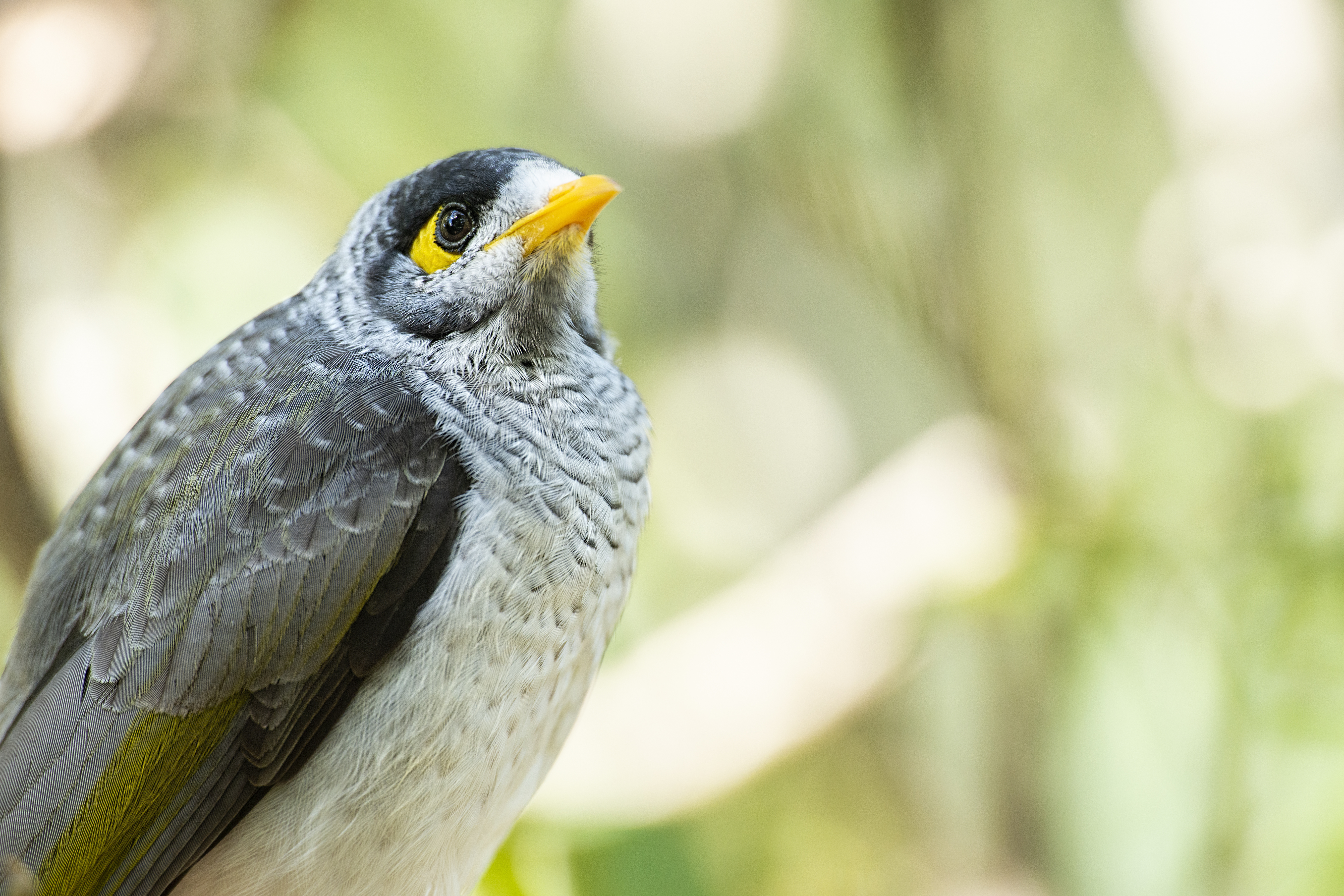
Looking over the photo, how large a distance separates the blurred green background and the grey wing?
0.78 meters

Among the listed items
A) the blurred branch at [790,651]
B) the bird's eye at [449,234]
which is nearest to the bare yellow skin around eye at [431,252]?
the bird's eye at [449,234]

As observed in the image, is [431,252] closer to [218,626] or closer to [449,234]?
[449,234]

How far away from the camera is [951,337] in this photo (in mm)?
3305

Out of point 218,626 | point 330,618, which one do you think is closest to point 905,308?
point 330,618

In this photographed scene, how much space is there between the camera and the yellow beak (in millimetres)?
1959

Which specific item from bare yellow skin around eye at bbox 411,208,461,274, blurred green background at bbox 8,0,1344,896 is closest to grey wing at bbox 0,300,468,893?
bare yellow skin around eye at bbox 411,208,461,274

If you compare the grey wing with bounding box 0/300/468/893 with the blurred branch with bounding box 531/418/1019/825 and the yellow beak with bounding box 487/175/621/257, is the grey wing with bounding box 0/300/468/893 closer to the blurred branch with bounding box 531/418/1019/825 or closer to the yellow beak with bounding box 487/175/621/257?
the yellow beak with bounding box 487/175/621/257

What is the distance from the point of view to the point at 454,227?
80.5 inches

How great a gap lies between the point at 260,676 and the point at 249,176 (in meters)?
3.11

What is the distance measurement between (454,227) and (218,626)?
791 mm

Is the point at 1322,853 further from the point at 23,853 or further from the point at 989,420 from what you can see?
the point at 23,853

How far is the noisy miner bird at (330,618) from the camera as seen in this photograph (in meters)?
1.63

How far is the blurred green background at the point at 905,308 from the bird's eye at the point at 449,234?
14.8 inches

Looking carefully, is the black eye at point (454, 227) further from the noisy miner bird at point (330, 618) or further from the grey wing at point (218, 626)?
the grey wing at point (218, 626)
